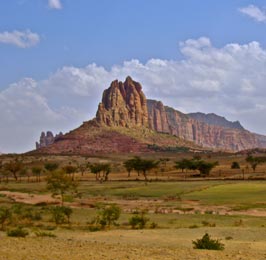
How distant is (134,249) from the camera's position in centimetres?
1819

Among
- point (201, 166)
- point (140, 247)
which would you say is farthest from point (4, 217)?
point (201, 166)

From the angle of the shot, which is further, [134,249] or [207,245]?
[207,245]

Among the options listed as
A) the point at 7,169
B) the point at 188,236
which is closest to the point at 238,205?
the point at 188,236

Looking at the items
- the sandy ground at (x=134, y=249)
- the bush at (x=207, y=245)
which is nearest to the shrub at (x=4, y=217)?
the sandy ground at (x=134, y=249)

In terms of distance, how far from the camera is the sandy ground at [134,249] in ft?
53.6

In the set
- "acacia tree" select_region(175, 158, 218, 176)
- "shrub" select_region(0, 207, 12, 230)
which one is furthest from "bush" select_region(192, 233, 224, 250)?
"acacia tree" select_region(175, 158, 218, 176)

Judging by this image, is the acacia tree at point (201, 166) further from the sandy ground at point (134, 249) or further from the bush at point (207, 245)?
the bush at point (207, 245)

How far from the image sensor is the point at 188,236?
2412cm

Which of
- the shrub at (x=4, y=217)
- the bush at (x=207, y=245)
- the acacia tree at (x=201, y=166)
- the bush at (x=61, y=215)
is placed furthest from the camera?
the acacia tree at (x=201, y=166)

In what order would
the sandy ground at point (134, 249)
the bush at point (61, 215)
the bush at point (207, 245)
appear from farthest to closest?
the bush at point (61, 215)
the bush at point (207, 245)
the sandy ground at point (134, 249)

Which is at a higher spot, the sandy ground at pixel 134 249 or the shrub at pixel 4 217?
the shrub at pixel 4 217

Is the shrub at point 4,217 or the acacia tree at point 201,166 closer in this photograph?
the shrub at point 4,217

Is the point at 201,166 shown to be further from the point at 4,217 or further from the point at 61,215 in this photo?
the point at 4,217

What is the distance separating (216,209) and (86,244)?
1039 inches
